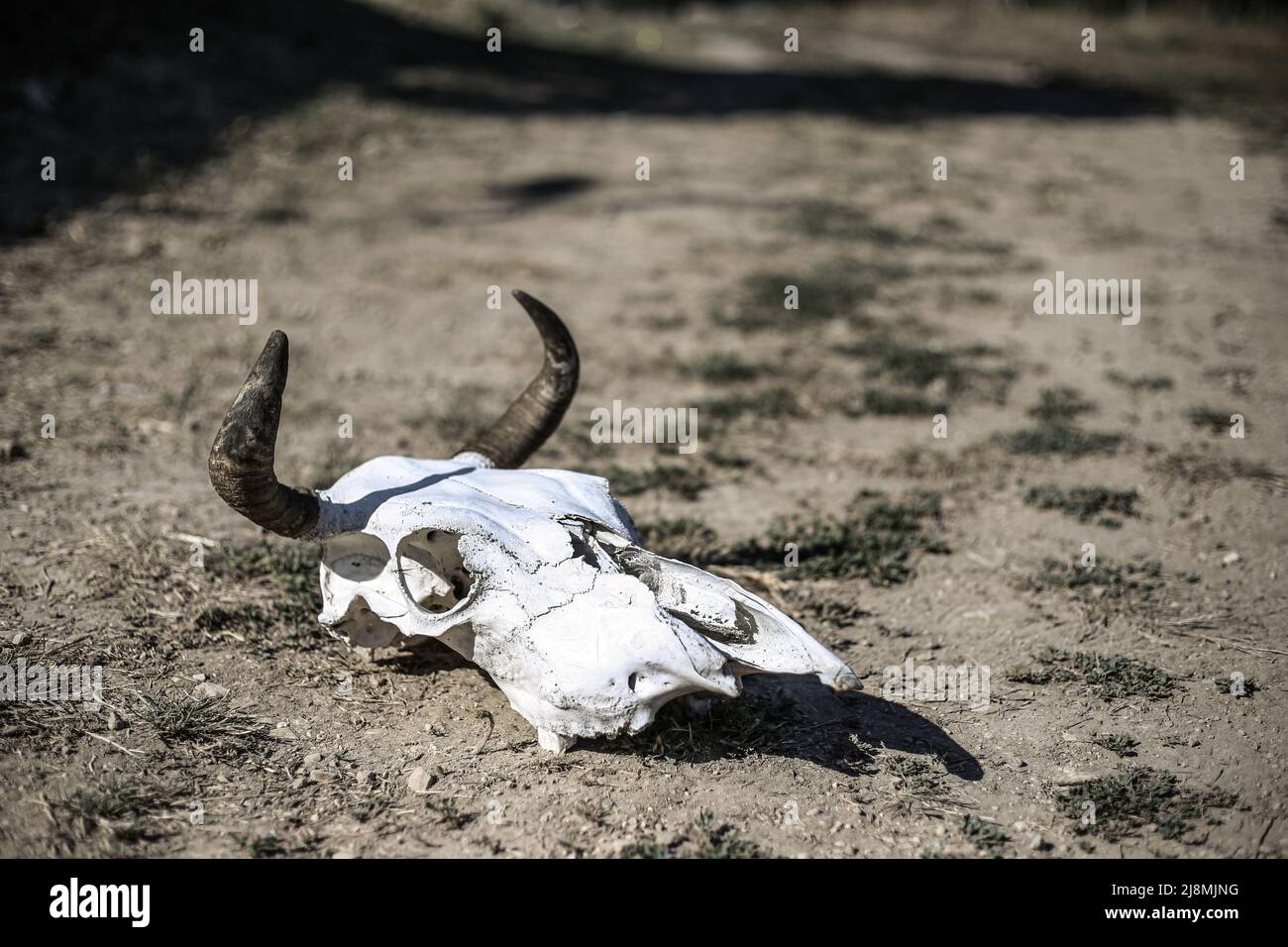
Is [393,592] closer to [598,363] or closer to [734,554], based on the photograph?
[734,554]

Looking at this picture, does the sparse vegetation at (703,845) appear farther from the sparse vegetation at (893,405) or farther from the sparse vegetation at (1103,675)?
the sparse vegetation at (893,405)

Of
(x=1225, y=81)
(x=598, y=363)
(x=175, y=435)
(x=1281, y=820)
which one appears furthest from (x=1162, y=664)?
(x=1225, y=81)

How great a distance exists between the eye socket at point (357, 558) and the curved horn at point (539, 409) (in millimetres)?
676

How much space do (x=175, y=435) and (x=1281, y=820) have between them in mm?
5780

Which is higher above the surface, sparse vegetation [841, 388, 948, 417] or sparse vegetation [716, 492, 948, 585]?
sparse vegetation [841, 388, 948, 417]

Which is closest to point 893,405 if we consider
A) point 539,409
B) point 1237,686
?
point 1237,686

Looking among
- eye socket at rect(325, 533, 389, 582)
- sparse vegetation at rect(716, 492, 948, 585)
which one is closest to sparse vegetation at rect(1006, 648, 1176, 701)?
sparse vegetation at rect(716, 492, 948, 585)

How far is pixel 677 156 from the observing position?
13344 millimetres

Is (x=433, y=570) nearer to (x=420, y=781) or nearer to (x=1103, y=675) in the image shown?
(x=420, y=781)

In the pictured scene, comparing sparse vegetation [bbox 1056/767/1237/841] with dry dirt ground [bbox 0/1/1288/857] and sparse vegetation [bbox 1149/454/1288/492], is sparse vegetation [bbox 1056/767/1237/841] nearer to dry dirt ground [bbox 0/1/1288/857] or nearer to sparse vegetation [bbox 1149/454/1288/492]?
dry dirt ground [bbox 0/1/1288/857]

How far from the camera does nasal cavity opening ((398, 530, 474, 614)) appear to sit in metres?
4.08

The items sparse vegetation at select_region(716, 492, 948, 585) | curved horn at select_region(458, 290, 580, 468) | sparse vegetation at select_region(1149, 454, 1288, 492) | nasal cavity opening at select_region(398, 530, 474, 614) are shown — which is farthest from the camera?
sparse vegetation at select_region(1149, 454, 1288, 492)

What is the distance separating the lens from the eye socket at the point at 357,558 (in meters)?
4.11

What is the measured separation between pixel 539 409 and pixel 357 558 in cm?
104
